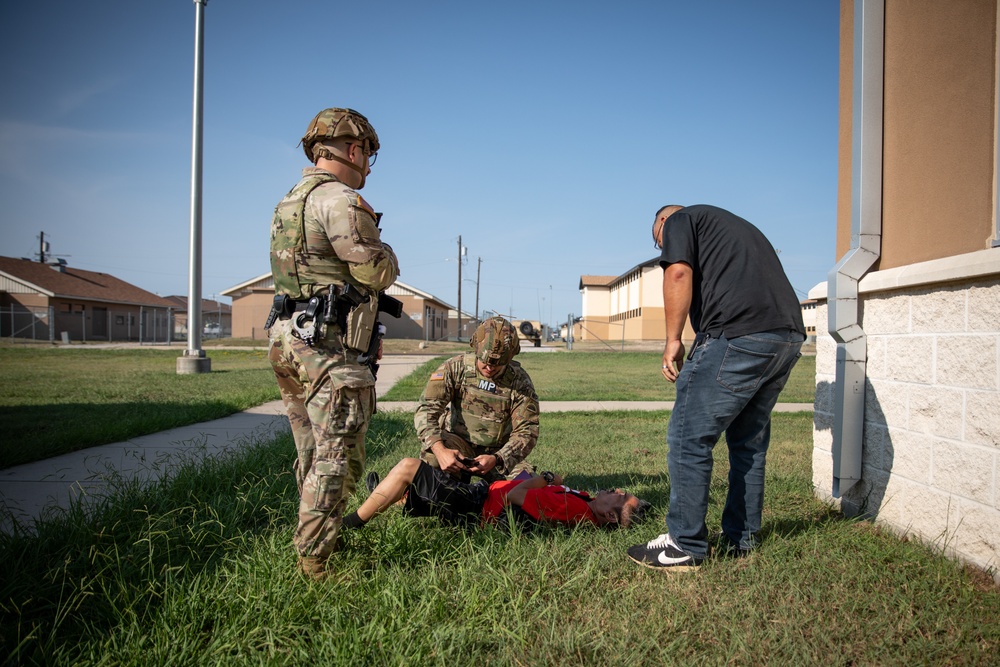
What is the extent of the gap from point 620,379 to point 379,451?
950cm

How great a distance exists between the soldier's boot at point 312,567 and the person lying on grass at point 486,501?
0.50m

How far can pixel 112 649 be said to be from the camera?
2.04m

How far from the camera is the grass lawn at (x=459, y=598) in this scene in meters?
2.10

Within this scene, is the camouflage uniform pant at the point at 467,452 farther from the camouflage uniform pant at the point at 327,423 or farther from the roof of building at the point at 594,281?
the roof of building at the point at 594,281

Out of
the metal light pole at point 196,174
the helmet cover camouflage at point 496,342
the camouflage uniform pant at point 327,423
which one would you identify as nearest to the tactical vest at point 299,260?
the camouflage uniform pant at point 327,423

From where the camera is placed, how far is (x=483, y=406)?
4.01 metres

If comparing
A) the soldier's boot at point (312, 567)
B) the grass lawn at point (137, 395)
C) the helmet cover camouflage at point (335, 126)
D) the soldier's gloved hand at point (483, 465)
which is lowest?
the soldier's boot at point (312, 567)

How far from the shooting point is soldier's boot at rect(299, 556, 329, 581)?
255 cm

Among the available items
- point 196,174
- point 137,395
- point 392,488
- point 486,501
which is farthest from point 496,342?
point 196,174

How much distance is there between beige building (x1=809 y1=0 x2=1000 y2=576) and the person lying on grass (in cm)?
140

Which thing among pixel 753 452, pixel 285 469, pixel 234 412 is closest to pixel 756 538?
pixel 753 452

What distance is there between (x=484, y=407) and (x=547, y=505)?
860 millimetres

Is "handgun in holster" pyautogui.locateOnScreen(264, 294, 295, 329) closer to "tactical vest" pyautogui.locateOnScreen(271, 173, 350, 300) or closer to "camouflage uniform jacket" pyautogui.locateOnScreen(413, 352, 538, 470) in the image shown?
"tactical vest" pyautogui.locateOnScreen(271, 173, 350, 300)

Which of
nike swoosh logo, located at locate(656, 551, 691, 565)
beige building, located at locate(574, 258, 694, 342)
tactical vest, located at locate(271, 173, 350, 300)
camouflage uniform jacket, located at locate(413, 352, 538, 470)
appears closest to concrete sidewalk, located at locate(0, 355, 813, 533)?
tactical vest, located at locate(271, 173, 350, 300)
